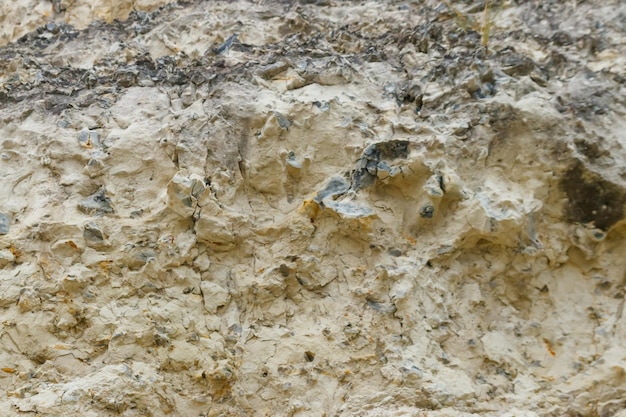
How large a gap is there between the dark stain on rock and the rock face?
11 mm

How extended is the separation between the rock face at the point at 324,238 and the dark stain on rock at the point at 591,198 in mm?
11

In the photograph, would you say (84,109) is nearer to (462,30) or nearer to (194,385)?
(194,385)

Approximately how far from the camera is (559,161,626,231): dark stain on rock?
2619mm

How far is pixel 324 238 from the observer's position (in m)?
2.63

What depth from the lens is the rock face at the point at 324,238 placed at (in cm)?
234

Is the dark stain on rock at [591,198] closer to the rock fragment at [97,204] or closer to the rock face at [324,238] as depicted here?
the rock face at [324,238]

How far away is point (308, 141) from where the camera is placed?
285 centimetres

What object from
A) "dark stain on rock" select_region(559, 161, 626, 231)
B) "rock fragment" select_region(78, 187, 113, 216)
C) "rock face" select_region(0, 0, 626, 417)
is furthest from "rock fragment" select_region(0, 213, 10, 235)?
"dark stain on rock" select_region(559, 161, 626, 231)

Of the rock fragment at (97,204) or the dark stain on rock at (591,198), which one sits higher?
the dark stain on rock at (591,198)

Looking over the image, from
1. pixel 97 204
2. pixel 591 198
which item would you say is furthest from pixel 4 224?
pixel 591 198

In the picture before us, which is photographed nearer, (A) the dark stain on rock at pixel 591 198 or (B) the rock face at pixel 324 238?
(B) the rock face at pixel 324 238

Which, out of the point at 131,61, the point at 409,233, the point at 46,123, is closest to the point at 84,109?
the point at 46,123

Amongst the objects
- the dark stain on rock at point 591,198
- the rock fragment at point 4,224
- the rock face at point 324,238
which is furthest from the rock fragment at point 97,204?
the dark stain on rock at point 591,198

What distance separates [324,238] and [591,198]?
1.19 m
